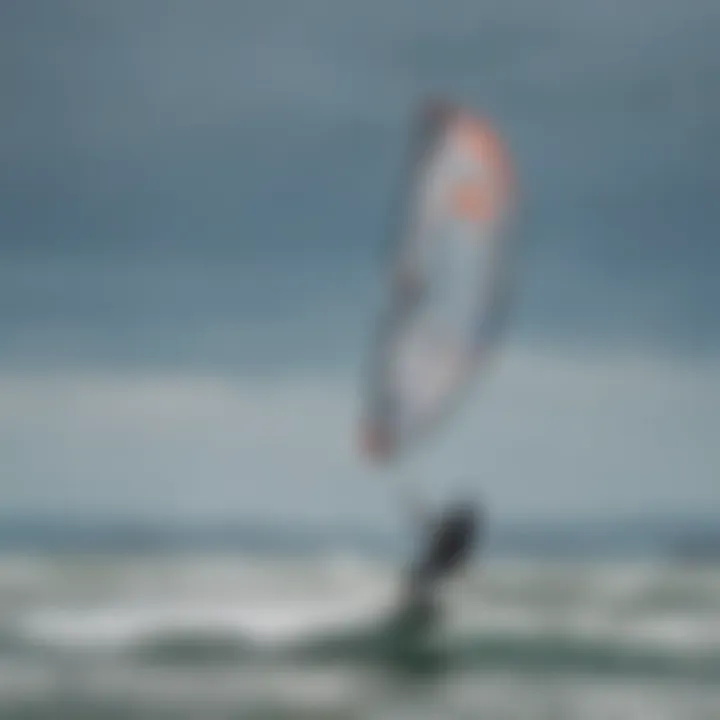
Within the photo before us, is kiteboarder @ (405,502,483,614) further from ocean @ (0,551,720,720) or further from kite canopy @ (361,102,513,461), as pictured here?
kite canopy @ (361,102,513,461)

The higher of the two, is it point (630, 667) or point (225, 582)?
point (225, 582)

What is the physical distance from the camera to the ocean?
11.3ft

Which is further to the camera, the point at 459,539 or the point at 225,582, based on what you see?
the point at 225,582

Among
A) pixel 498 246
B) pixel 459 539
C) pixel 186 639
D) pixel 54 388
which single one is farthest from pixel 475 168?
pixel 186 639

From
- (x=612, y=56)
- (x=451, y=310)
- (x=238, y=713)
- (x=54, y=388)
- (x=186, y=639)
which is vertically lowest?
(x=238, y=713)

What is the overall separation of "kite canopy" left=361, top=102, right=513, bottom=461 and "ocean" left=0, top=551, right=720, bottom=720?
401mm

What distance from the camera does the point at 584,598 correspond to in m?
3.95

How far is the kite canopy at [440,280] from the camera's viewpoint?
3.45 meters

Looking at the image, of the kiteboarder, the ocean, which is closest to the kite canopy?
the kiteboarder

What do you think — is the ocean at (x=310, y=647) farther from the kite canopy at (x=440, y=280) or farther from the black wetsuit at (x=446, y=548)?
the kite canopy at (x=440, y=280)

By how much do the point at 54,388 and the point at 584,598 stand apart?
5.03 ft

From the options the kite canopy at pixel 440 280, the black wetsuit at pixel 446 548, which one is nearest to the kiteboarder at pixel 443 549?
the black wetsuit at pixel 446 548

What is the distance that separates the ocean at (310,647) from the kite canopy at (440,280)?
401mm

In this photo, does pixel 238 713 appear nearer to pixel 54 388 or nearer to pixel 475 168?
pixel 54 388
